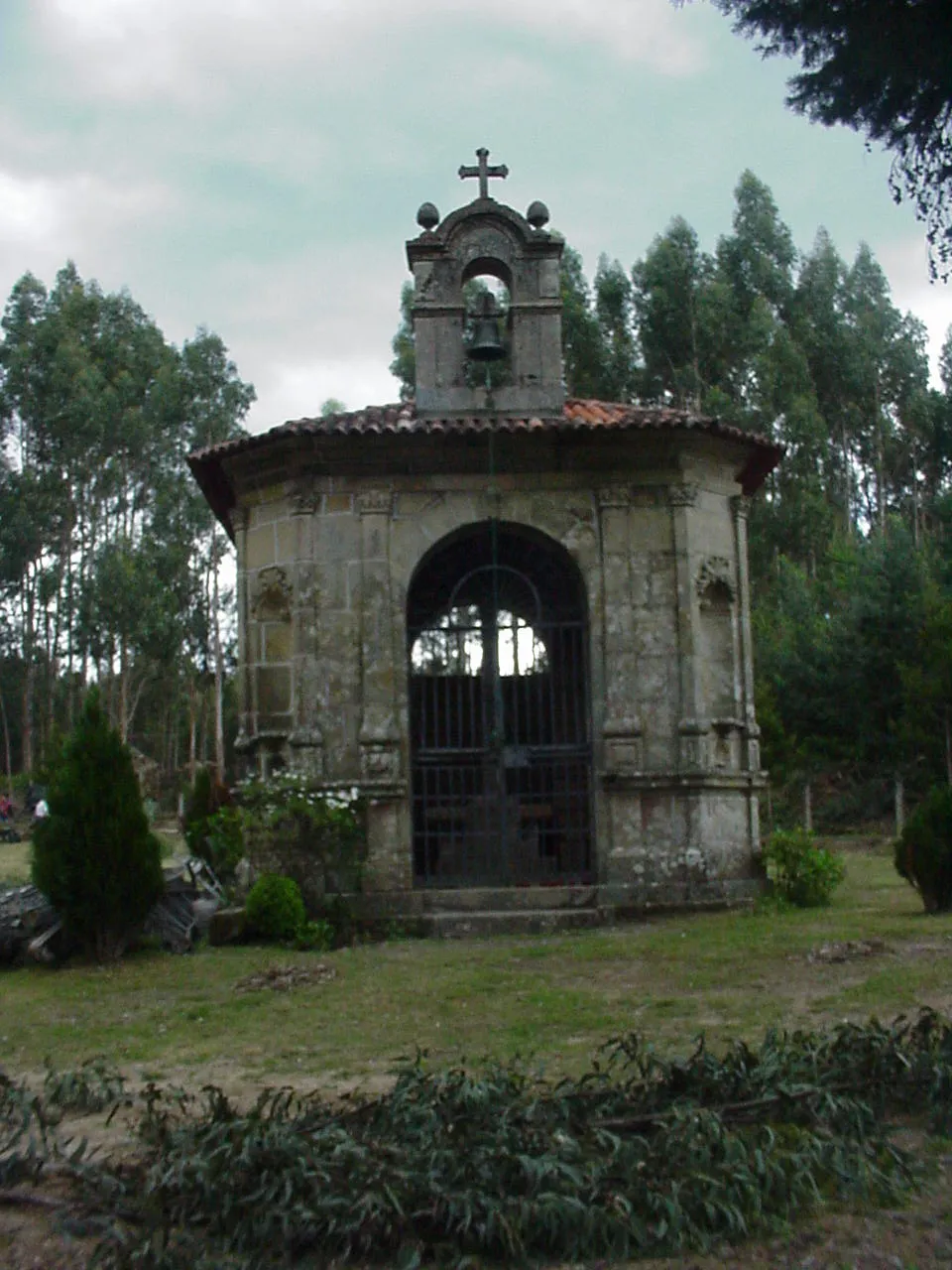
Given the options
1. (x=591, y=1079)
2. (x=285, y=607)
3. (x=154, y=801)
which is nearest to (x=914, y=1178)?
(x=591, y=1079)

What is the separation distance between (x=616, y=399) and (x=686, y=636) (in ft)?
72.8

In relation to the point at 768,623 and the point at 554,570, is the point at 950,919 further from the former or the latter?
the point at 768,623

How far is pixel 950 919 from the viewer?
11.3 meters

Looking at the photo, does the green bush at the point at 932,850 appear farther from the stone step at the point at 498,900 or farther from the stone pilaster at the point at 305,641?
the stone pilaster at the point at 305,641

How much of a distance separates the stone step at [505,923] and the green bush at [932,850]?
294 cm

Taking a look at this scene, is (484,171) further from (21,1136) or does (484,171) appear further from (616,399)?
(616,399)

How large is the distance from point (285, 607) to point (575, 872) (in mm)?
3980

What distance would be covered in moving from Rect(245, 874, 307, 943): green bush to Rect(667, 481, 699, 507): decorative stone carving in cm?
531

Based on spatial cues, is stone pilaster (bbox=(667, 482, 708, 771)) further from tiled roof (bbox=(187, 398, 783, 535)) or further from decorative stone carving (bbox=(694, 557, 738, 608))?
tiled roof (bbox=(187, 398, 783, 535))

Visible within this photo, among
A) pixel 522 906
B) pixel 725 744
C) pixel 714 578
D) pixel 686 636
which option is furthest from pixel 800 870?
pixel 714 578

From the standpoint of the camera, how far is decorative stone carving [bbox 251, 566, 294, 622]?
1345cm

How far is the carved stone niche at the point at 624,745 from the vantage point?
13047 mm

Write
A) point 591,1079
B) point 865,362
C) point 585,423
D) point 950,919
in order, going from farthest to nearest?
point 865,362
point 585,423
point 950,919
point 591,1079

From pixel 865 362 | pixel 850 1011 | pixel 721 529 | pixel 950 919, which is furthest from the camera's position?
pixel 865 362
